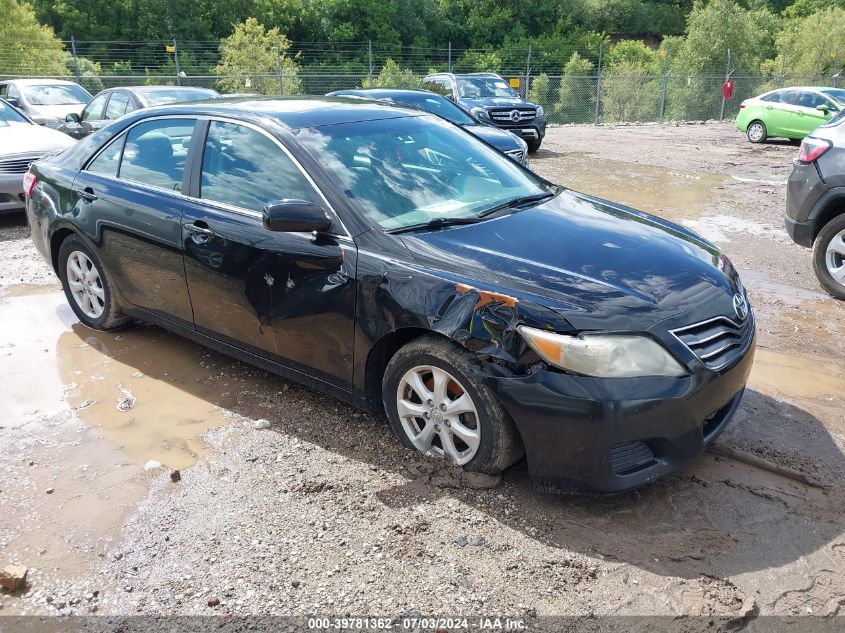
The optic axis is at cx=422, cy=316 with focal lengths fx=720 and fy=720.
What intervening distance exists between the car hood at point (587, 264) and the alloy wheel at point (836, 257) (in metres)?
2.87

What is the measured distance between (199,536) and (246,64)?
96.2 feet

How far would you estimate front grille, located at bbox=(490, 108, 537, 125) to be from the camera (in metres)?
16.1

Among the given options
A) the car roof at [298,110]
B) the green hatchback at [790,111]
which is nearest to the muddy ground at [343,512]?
the car roof at [298,110]

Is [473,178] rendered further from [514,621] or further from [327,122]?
[514,621]

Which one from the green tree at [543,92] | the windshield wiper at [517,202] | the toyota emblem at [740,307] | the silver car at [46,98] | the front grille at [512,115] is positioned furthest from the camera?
the green tree at [543,92]

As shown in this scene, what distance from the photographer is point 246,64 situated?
1159 inches

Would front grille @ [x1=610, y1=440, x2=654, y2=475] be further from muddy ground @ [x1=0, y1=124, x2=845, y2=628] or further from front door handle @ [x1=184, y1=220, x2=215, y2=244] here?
front door handle @ [x1=184, y1=220, x2=215, y2=244]

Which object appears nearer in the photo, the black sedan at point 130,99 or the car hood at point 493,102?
the black sedan at point 130,99

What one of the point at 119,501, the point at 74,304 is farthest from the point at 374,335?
the point at 74,304

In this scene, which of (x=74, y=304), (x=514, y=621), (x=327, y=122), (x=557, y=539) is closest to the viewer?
(x=514, y=621)

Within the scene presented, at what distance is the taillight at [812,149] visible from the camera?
6.09 metres

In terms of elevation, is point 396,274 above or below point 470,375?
above

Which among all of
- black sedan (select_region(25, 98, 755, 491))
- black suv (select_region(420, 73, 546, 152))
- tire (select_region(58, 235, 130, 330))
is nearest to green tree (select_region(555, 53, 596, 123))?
black suv (select_region(420, 73, 546, 152))

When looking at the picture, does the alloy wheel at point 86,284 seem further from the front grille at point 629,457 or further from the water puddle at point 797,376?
the water puddle at point 797,376
